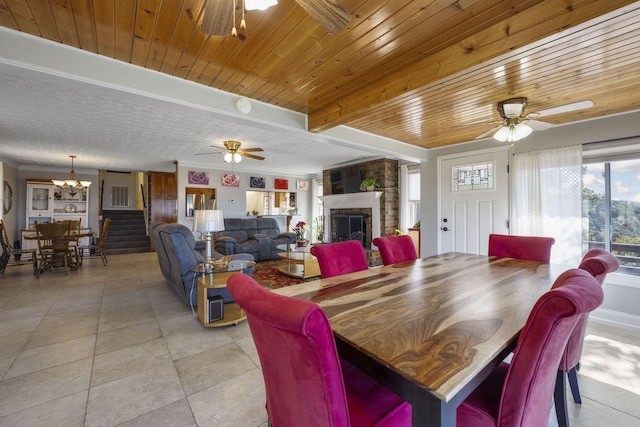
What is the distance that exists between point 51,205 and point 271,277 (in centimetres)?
700

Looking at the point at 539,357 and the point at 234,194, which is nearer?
the point at 539,357

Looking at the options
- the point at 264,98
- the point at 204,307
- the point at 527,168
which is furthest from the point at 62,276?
the point at 527,168

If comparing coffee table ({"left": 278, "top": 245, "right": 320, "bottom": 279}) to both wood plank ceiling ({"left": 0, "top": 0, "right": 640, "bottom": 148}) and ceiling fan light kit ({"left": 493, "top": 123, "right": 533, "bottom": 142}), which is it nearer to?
wood plank ceiling ({"left": 0, "top": 0, "right": 640, "bottom": 148})

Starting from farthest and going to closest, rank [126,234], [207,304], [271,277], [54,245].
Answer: [126,234] < [54,245] < [271,277] < [207,304]

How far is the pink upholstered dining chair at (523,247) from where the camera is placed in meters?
2.48

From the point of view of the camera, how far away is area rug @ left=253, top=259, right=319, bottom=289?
4.14m

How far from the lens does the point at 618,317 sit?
293 centimetres

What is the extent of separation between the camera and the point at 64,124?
12.5ft

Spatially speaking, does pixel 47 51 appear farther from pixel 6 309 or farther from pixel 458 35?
pixel 6 309

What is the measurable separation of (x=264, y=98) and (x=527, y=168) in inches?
140

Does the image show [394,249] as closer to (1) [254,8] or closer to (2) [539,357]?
(2) [539,357]

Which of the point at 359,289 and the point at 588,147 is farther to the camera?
the point at 588,147

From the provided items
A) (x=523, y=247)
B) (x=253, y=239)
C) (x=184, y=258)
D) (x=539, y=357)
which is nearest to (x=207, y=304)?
(x=184, y=258)

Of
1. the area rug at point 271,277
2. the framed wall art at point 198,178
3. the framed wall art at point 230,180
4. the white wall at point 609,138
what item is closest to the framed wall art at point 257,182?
the framed wall art at point 230,180
